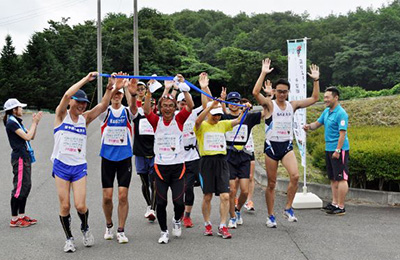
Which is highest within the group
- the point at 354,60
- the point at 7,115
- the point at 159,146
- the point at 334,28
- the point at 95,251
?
the point at 334,28

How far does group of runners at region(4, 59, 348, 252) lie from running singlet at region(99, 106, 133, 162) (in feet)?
0.04

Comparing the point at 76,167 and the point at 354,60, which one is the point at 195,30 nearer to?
the point at 354,60

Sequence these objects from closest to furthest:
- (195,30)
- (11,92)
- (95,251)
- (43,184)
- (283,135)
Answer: (95,251)
(283,135)
(43,184)
(11,92)
(195,30)

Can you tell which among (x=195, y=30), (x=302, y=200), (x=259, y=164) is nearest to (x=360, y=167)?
(x=302, y=200)

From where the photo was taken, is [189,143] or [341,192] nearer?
[189,143]

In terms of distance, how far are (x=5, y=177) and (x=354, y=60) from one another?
2016 inches

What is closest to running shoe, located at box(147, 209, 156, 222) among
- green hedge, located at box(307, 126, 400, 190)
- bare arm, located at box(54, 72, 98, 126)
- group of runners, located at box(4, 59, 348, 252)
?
group of runners, located at box(4, 59, 348, 252)

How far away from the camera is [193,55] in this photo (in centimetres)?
5453

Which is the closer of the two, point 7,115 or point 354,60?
point 7,115

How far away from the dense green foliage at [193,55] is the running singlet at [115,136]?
33.9 m

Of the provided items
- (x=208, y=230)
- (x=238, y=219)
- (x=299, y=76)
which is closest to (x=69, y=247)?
(x=208, y=230)

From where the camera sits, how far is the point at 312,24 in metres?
67.2

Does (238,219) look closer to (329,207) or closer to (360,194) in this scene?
(329,207)

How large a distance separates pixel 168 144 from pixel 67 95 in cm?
138
